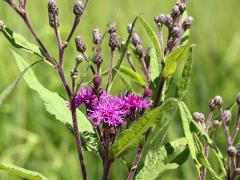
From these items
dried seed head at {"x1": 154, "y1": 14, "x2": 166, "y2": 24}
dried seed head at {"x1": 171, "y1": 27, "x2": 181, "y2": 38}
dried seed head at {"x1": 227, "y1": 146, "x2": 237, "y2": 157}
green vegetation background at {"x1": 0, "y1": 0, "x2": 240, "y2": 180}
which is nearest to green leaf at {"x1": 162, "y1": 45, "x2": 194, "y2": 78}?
dried seed head at {"x1": 171, "y1": 27, "x2": 181, "y2": 38}

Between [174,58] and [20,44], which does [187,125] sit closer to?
[174,58]

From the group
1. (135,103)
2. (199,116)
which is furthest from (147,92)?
(199,116)

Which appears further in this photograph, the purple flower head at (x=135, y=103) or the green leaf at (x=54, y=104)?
the green leaf at (x=54, y=104)

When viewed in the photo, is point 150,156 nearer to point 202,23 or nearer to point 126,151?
point 126,151

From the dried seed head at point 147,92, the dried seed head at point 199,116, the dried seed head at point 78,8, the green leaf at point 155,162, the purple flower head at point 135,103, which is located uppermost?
the dried seed head at point 78,8

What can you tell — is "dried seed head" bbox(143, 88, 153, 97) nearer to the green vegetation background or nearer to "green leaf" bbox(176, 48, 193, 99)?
"green leaf" bbox(176, 48, 193, 99)

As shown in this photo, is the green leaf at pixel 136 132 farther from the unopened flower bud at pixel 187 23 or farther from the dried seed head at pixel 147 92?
the unopened flower bud at pixel 187 23

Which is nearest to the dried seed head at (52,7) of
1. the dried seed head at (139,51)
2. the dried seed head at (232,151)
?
the dried seed head at (139,51)
